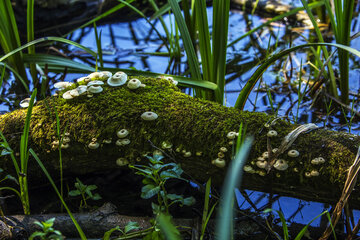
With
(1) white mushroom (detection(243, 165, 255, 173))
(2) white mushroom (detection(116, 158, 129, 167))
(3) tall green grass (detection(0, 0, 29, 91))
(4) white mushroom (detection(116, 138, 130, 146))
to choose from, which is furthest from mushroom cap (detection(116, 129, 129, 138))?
(3) tall green grass (detection(0, 0, 29, 91))

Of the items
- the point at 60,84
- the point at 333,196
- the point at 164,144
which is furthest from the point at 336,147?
the point at 60,84

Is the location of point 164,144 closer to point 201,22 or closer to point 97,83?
point 97,83

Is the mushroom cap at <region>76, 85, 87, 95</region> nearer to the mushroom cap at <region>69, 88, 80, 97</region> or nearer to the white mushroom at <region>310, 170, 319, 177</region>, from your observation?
the mushroom cap at <region>69, 88, 80, 97</region>

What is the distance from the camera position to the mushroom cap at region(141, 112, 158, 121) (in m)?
1.74

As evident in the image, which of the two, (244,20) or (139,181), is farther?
(244,20)

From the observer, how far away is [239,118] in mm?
1758

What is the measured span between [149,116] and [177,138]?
0.57ft

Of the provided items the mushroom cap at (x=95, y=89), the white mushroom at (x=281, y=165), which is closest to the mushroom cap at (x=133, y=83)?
the mushroom cap at (x=95, y=89)

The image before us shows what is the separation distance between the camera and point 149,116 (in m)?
1.74

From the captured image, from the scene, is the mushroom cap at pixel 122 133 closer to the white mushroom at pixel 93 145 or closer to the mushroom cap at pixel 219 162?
the white mushroom at pixel 93 145

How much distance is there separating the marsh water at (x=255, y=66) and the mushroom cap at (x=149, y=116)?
718 mm

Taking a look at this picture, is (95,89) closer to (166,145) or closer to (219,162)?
(166,145)

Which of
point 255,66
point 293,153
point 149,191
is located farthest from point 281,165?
point 255,66

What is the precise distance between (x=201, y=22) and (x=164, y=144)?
83cm
